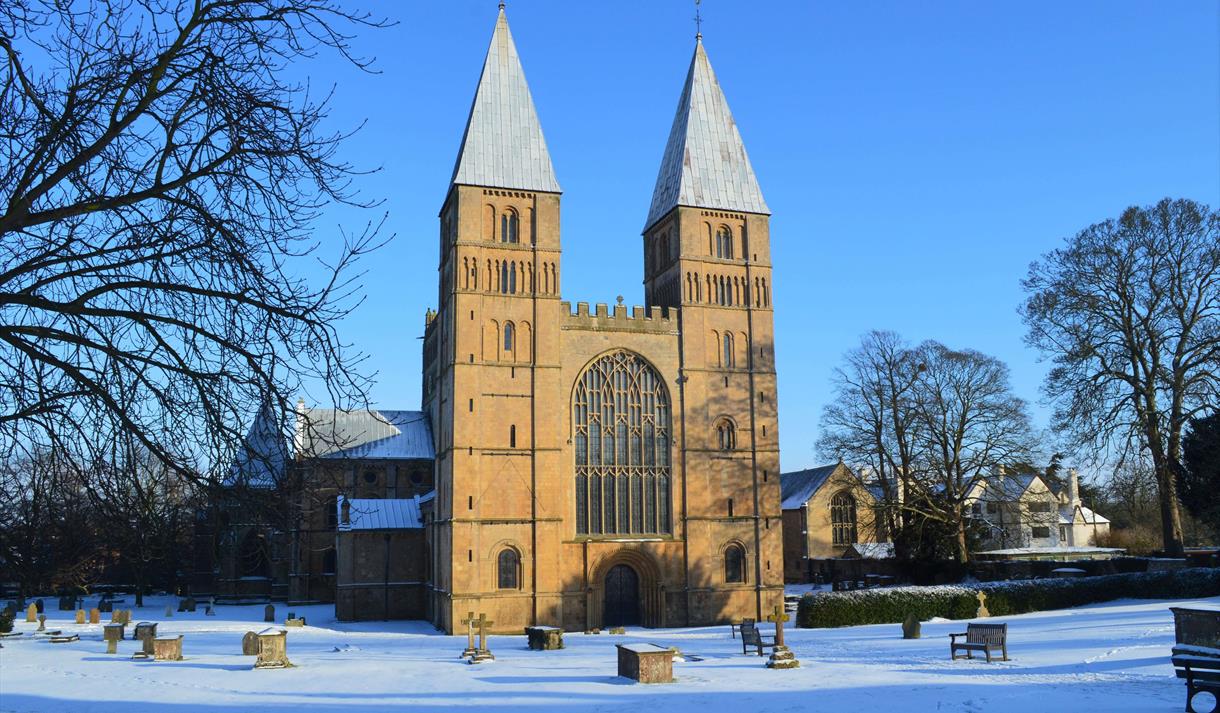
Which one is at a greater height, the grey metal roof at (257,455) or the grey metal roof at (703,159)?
the grey metal roof at (703,159)

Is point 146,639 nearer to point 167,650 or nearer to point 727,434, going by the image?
point 167,650

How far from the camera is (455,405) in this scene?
120 ft

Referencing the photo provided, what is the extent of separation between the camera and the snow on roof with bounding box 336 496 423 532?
41.4 m

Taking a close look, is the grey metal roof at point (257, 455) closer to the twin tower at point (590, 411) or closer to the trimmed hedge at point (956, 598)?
the trimmed hedge at point (956, 598)

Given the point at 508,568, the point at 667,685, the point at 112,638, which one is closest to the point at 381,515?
the point at 508,568

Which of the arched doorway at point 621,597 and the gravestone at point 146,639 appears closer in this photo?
the gravestone at point 146,639

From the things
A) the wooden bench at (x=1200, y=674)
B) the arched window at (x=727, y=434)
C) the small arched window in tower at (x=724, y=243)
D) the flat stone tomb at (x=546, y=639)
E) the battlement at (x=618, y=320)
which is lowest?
the flat stone tomb at (x=546, y=639)

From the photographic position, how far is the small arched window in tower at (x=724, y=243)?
136 feet

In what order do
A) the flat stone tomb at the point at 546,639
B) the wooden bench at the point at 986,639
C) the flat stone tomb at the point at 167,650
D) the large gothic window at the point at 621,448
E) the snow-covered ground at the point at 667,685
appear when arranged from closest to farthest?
the snow-covered ground at the point at 667,685 < the wooden bench at the point at 986,639 < the flat stone tomb at the point at 167,650 < the flat stone tomb at the point at 546,639 < the large gothic window at the point at 621,448

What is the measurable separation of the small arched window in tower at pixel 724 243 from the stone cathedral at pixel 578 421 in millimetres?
68

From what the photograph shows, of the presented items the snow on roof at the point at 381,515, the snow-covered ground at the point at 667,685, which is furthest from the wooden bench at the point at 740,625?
the snow on roof at the point at 381,515

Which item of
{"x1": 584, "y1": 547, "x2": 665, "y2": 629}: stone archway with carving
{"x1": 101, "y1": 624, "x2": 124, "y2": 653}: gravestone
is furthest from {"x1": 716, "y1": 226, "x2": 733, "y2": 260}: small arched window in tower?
{"x1": 101, "y1": 624, "x2": 124, "y2": 653}: gravestone

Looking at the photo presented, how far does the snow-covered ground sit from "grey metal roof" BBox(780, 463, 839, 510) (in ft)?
106

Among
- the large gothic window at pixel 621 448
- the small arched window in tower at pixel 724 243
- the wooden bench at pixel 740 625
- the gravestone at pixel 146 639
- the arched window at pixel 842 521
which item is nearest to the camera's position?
the wooden bench at pixel 740 625
